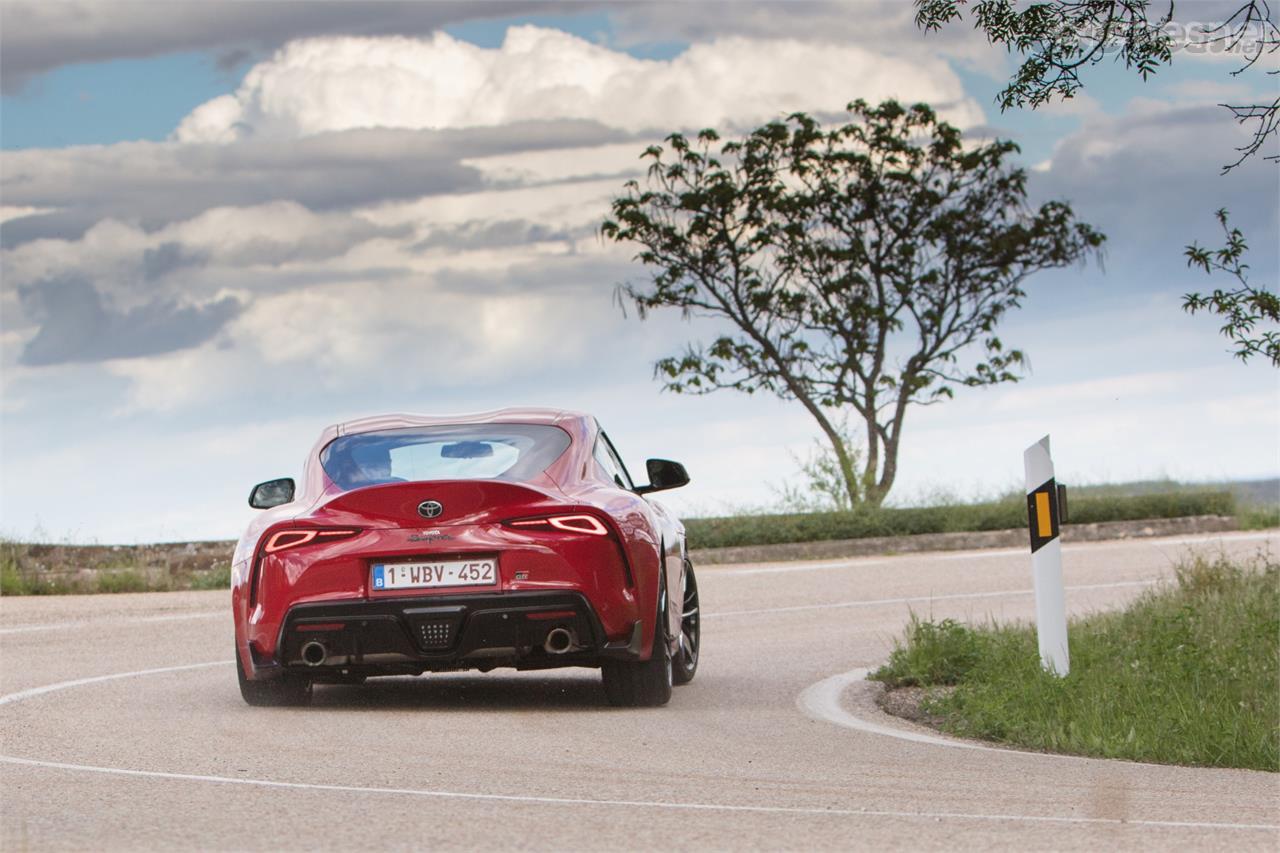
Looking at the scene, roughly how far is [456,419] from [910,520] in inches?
601

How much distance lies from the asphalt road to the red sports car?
0.35 m

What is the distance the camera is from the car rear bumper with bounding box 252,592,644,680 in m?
8.84

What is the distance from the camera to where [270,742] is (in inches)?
321

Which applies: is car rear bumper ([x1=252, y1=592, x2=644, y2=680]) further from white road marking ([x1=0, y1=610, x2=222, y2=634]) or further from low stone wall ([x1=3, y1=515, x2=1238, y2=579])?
low stone wall ([x1=3, y1=515, x2=1238, y2=579])

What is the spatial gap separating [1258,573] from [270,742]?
9.17m

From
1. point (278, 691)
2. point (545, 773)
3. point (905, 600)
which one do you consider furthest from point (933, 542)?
point (545, 773)

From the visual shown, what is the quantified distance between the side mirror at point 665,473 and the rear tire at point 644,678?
0.86m

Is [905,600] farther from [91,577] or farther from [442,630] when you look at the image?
[91,577]

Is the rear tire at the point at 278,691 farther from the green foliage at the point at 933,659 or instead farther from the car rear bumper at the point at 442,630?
the green foliage at the point at 933,659

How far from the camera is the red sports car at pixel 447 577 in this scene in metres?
8.86

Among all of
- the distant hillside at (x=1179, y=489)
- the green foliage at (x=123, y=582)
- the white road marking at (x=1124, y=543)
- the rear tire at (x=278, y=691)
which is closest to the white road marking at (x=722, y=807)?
the rear tire at (x=278, y=691)

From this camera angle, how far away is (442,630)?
8.84m

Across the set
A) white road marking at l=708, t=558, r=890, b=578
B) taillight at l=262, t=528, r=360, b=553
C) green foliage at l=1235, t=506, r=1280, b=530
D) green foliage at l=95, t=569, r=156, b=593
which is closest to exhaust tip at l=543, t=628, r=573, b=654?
taillight at l=262, t=528, r=360, b=553

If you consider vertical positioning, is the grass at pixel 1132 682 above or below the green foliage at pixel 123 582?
below
